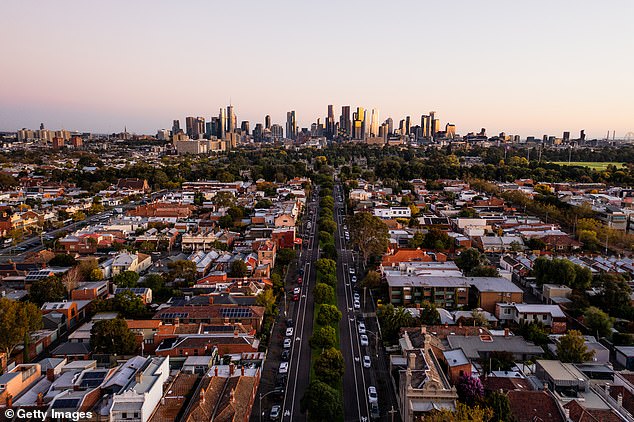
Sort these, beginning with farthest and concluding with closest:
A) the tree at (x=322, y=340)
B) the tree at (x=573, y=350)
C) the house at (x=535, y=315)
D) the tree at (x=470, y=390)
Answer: the house at (x=535, y=315)
the tree at (x=322, y=340)
the tree at (x=573, y=350)
the tree at (x=470, y=390)

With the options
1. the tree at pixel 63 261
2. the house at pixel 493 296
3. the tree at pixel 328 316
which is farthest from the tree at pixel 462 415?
the tree at pixel 63 261

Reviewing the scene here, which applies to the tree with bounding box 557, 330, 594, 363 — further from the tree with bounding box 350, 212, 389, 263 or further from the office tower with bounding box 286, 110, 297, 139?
the office tower with bounding box 286, 110, 297, 139

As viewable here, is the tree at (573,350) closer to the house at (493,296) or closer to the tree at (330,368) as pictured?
the house at (493,296)

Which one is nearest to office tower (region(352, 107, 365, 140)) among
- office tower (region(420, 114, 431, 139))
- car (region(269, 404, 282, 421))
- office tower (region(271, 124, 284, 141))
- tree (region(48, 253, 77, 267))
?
office tower (region(420, 114, 431, 139))

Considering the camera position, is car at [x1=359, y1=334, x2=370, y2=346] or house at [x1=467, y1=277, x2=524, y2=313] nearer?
car at [x1=359, y1=334, x2=370, y2=346]

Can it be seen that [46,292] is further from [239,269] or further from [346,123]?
[346,123]

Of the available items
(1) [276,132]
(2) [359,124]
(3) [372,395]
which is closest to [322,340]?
(3) [372,395]

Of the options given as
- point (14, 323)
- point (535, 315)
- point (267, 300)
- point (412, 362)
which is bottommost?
point (535, 315)
